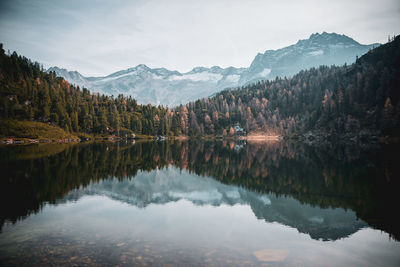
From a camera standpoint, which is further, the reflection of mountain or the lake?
the reflection of mountain

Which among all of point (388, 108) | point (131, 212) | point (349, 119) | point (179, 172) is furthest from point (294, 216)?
point (349, 119)

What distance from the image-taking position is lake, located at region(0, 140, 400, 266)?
47.9ft

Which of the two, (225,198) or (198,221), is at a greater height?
(198,221)

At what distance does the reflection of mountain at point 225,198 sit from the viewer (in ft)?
68.1

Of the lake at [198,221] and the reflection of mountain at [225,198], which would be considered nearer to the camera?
the lake at [198,221]

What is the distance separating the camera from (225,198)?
30.3 meters

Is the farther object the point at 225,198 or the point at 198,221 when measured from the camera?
the point at 225,198

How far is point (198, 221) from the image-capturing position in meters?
22.0

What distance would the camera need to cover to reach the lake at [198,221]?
14586 mm

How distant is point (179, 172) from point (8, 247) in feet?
116

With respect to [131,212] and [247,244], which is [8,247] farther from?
[247,244]

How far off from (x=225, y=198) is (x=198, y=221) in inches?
354

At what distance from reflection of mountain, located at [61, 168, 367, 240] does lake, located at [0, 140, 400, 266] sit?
135mm

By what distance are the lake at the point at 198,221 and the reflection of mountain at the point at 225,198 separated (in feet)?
0.44
